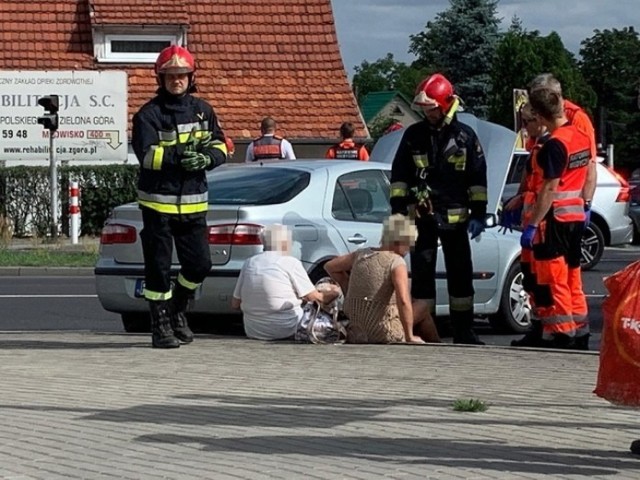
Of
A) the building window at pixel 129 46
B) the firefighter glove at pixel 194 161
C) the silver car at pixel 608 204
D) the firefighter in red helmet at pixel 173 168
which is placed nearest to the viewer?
the firefighter glove at pixel 194 161

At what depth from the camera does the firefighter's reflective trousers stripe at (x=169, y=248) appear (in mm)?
10859

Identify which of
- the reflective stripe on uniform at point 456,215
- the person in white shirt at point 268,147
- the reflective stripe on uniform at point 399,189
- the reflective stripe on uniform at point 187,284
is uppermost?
the person in white shirt at point 268,147

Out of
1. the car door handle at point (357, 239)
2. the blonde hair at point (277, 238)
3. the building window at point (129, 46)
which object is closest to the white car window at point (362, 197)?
the car door handle at point (357, 239)

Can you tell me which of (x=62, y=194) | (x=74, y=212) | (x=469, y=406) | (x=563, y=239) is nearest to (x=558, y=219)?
(x=563, y=239)

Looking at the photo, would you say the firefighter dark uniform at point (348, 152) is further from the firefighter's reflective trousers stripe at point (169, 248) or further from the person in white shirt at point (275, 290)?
the firefighter's reflective trousers stripe at point (169, 248)

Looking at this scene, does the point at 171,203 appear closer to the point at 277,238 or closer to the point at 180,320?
the point at 180,320

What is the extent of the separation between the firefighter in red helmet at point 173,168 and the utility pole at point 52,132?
1708 centimetres

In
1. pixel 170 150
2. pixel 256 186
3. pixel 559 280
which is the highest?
pixel 170 150

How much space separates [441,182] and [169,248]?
6.51 ft

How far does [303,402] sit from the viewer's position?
8.58 meters

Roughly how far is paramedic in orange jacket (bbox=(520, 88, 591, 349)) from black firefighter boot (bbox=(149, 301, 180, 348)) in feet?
8.30

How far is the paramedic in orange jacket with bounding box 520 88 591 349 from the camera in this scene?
10.7 meters

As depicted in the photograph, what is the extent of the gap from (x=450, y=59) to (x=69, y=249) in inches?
1912

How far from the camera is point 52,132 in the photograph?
2802 cm
